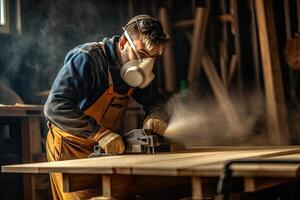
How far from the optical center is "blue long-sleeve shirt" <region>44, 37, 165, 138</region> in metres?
3.46

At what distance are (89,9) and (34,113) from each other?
1472 mm

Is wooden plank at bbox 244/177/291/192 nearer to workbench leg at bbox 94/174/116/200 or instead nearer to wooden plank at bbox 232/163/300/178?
wooden plank at bbox 232/163/300/178

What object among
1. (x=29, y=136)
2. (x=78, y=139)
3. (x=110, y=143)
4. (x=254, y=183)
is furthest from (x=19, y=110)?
(x=254, y=183)

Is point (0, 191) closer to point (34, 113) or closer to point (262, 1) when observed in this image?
point (34, 113)

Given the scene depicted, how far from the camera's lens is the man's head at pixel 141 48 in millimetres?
3684

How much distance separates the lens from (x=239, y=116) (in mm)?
5438

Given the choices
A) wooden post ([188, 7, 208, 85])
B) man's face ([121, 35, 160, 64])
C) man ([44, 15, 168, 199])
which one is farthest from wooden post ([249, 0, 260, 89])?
man's face ([121, 35, 160, 64])

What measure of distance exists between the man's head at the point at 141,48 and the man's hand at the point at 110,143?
1.63 feet

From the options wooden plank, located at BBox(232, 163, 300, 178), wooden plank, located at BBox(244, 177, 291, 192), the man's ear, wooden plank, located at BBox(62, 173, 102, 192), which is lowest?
wooden plank, located at BBox(62, 173, 102, 192)

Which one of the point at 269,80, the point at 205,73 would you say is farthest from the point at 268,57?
the point at 205,73

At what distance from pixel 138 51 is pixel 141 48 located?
1.3 inches

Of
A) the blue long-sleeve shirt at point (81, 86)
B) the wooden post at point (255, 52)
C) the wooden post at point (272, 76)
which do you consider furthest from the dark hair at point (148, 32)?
the wooden post at point (255, 52)

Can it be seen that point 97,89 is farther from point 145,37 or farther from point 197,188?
point 197,188

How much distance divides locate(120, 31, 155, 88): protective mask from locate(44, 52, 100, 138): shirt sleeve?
0.23 metres
